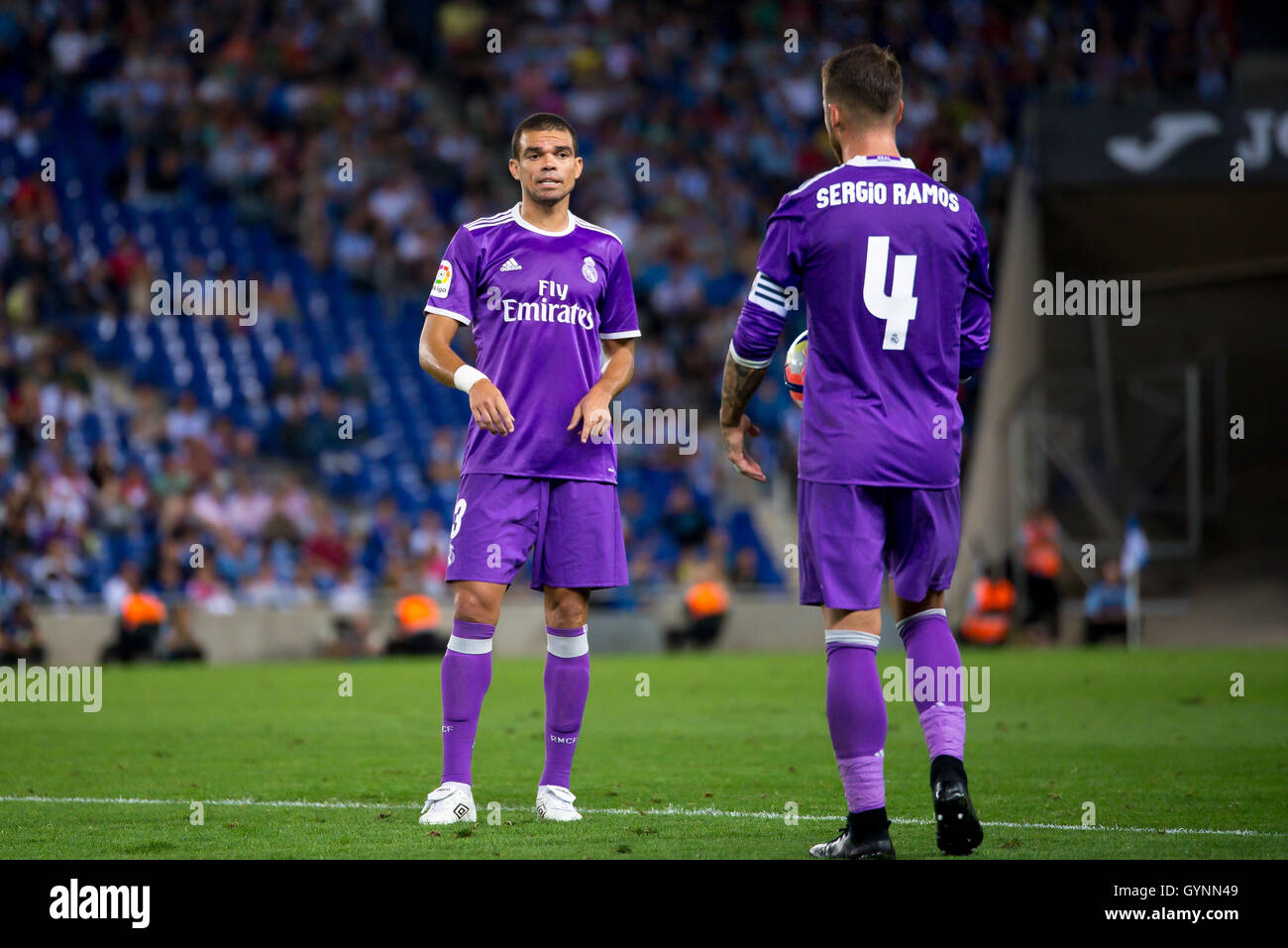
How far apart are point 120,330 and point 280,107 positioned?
4938 millimetres

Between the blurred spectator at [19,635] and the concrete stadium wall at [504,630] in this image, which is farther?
the concrete stadium wall at [504,630]

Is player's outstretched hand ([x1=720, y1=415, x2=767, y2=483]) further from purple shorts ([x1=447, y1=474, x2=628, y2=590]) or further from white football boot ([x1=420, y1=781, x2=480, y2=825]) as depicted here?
white football boot ([x1=420, y1=781, x2=480, y2=825])

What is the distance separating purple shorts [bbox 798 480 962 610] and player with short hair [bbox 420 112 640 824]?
1.27 m

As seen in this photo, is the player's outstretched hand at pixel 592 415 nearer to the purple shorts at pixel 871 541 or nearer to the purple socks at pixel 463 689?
the purple socks at pixel 463 689

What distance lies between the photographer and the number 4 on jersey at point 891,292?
17.7 ft

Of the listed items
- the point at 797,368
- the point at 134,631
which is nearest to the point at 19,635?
the point at 134,631

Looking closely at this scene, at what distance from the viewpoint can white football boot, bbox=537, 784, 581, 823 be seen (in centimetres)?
631

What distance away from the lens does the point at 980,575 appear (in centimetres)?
2003

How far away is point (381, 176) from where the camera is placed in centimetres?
2438
